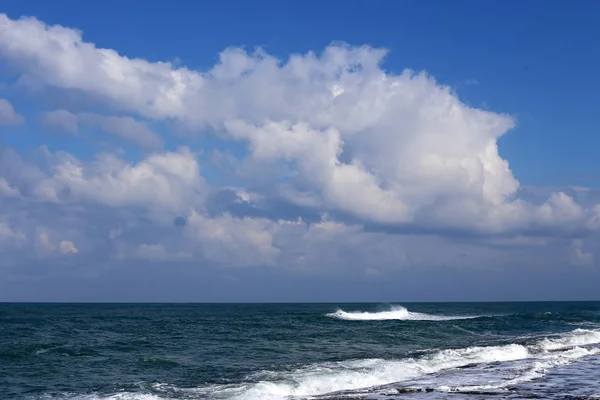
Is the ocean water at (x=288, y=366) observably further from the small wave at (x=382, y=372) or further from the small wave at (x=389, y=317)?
the small wave at (x=389, y=317)

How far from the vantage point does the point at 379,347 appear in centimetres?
3884

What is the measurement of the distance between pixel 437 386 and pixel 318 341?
67.3ft

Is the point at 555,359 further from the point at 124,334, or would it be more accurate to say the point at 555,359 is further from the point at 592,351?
the point at 124,334

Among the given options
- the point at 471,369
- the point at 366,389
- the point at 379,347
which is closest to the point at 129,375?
the point at 366,389

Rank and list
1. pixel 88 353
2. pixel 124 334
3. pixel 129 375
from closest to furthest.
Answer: pixel 129 375
pixel 88 353
pixel 124 334

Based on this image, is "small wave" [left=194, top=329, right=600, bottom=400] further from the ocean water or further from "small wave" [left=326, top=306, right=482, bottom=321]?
"small wave" [left=326, top=306, right=482, bottom=321]

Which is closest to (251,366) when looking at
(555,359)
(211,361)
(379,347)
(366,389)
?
(211,361)

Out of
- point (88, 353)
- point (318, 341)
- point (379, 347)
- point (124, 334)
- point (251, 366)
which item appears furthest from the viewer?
point (124, 334)

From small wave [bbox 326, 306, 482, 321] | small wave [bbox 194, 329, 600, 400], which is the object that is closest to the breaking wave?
small wave [bbox 194, 329, 600, 400]

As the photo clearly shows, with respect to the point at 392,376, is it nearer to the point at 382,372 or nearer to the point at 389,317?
the point at 382,372

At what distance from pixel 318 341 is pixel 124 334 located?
1520 centimetres

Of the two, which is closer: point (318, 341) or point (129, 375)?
point (129, 375)

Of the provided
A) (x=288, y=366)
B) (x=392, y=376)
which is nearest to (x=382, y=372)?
(x=392, y=376)

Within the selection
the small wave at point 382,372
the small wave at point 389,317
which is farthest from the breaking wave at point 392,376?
the small wave at point 389,317
